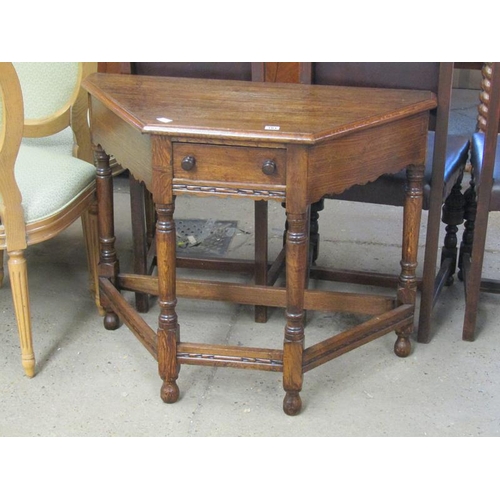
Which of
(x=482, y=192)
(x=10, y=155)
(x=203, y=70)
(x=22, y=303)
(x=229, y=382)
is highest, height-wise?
(x=203, y=70)

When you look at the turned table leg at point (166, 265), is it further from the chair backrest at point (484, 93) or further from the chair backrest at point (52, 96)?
the chair backrest at point (484, 93)

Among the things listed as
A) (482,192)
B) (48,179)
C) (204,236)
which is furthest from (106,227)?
(482,192)

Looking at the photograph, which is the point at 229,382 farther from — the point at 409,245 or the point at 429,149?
the point at 429,149

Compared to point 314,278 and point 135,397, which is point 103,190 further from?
point 314,278

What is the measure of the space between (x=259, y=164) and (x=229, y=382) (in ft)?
2.74

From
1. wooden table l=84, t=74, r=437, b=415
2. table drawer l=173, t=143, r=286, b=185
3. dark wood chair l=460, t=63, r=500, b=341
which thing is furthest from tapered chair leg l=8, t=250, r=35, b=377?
dark wood chair l=460, t=63, r=500, b=341

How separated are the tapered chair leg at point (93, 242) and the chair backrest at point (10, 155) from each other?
0.45 metres

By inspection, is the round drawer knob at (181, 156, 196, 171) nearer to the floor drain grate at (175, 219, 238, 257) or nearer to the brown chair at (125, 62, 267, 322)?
the brown chair at (125, 62, 267, 322)

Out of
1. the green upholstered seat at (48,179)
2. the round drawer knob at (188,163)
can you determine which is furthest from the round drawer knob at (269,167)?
the green upholstered seat at (48,179)

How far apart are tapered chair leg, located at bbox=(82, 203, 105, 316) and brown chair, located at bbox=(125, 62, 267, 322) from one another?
0.14 meters

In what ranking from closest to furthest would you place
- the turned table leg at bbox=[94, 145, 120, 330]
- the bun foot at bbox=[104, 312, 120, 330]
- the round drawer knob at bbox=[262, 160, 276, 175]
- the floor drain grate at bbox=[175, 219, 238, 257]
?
the round drawer knob at bbox=[262, 160, 276, 175]
the turned table leg at bbox=[94, 145, 120, 330]
the bun foot at bbox=[104, 312, 120, 330]
the floor drain grate at bbox=[175, 219, 238, 257]

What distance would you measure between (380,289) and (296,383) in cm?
95

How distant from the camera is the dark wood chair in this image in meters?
2.55

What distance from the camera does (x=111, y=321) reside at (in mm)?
2957
